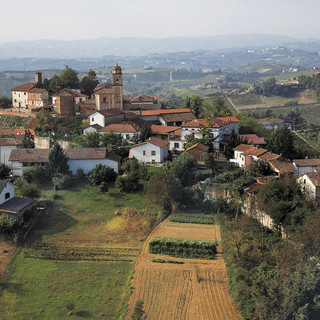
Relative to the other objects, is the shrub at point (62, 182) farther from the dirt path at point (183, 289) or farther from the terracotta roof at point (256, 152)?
the terracotta roof at point (256, 152)

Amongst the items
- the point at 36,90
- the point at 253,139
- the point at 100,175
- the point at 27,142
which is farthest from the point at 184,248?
the point at 36,90

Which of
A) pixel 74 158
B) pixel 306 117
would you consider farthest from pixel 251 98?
pixel 74 158

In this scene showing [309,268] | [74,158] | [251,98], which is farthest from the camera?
[251,98]

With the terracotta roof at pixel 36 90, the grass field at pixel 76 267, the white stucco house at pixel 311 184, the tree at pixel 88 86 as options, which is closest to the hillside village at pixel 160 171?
the white stucco house at pixel 311 184

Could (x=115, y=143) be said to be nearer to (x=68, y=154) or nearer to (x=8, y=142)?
(x=68, y=154)

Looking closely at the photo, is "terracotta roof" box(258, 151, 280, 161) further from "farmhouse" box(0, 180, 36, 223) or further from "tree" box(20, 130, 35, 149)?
"tree" box(20, 130, 35, 149)

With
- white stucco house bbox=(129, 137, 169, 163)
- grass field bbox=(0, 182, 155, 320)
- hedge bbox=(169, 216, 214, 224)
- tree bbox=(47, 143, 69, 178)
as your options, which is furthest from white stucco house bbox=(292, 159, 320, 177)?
tree bbox=(47, 143, 69, 178)

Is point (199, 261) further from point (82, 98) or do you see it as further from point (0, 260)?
point (82, 98)

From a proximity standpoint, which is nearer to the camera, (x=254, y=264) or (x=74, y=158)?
(x=254, y=264)
